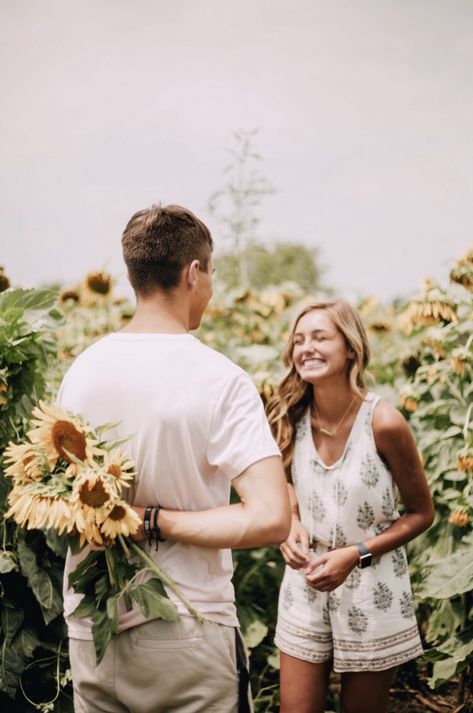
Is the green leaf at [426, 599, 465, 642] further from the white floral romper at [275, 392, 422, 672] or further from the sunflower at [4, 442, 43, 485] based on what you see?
the sunflower at [4, 442, 43, 485]

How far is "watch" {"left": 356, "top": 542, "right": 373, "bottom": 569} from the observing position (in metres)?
2.05

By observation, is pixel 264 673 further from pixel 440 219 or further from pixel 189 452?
pixel 440 219

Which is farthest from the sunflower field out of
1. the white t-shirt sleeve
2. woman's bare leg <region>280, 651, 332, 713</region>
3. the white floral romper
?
the white t-shirt sleeve

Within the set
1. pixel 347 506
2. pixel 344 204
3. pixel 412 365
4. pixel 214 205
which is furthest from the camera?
pixel 344 204

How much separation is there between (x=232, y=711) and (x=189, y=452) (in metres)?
0.57

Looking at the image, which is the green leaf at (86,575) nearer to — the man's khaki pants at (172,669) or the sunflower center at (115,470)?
the man's khaki pants at (172,669)

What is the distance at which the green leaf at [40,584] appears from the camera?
217 cm

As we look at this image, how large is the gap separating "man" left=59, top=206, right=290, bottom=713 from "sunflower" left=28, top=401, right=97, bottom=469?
0.06 meters

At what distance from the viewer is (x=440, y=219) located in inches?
257

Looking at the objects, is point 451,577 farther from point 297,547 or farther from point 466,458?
point 297,547

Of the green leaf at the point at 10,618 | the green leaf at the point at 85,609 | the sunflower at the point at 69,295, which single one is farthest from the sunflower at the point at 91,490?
the sunflower at the point at 69,295

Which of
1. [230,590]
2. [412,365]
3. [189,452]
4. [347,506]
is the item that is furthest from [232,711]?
[412,365]

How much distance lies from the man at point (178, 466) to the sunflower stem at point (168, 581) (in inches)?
0.6

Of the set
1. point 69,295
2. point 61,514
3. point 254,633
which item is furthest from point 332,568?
point 69,295
